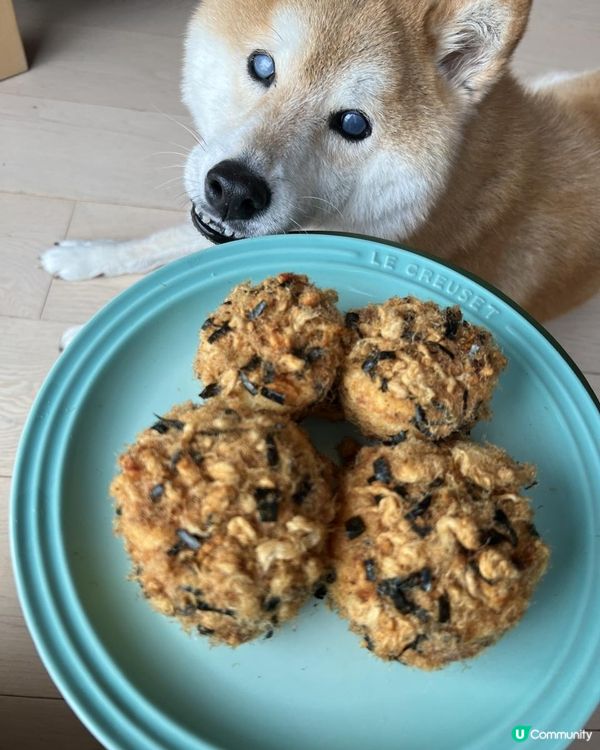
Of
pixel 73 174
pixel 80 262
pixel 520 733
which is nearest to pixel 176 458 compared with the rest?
pixel 520 733

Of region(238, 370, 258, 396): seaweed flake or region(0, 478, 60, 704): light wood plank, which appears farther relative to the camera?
region(0, 478, 60, 704): light wood plank

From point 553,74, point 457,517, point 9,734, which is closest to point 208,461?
point 457,517

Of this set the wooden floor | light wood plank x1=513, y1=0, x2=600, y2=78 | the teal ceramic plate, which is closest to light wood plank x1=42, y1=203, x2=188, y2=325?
the wooden floor

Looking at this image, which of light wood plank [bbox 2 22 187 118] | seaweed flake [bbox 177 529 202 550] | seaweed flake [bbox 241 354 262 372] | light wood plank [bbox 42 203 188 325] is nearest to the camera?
seaweed flake [bbox 177 529 202 550]

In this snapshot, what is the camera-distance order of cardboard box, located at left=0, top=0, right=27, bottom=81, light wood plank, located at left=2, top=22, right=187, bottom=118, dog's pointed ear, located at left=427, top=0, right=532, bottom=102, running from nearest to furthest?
1. dog's pointed ear, located at left=427, top=0, right=532, bottom=102
2. cardboard box, located at left=0, top=0, right=27, bottom=81
3. light wood plank, located at left=2, top=22, right=187, bottom=118

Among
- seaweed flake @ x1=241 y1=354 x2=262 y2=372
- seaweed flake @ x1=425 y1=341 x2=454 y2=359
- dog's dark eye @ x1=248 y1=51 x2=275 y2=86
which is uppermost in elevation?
dog's dark eye @ x1=248 y1=51 x2=275 y2=86

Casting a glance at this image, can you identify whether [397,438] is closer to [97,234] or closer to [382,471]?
[382,471]

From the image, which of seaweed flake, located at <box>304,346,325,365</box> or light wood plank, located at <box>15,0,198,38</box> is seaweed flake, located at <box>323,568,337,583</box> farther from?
light wood plank, located at <box>15,0,198,38</box>
